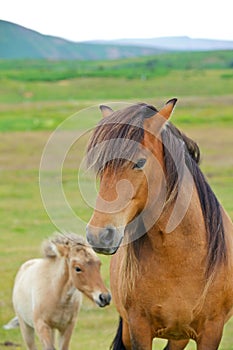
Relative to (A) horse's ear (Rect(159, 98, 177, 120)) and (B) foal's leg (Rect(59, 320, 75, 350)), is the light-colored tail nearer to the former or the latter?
(B) foal's leg (Rect(59, 320, 75, 350))

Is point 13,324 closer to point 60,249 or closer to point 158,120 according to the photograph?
point 60,249

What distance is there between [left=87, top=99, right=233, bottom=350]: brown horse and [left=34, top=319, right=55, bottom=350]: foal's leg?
3.13 m

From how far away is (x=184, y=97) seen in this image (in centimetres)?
5566

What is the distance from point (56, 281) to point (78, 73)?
6200 centimetres

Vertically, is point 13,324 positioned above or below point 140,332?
below

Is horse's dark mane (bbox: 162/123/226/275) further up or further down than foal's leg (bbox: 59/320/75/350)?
further up

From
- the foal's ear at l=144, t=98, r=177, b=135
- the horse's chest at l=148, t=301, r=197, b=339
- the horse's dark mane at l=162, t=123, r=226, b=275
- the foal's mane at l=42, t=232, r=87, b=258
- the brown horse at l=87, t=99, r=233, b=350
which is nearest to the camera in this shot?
the brown horse at l=87, t=99, r=233, b=350

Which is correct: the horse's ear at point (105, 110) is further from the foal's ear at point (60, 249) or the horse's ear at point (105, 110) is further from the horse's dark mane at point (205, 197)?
the foal's ear at point (60, 249)

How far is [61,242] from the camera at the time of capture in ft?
29.8

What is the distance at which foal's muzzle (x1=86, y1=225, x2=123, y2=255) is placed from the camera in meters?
4.50

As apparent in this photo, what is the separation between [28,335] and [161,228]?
4700 millimetres

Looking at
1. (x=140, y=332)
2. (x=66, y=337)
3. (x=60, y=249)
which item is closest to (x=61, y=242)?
(x=60, y=249)

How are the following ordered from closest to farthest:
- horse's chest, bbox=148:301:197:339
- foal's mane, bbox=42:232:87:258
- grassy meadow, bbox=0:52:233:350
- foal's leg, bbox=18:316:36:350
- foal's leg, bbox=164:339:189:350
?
horse's chest, bbox=148:301:197:339
foal's leg, bbox=164:339:189:350
foal's mane, bbox=42:232:87:258
foal's leg, bbox=18:316:36:350
grassy meadow, bbox=0:52:233:350

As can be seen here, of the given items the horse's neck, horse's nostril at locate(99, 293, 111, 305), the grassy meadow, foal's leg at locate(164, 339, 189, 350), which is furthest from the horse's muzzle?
the horse's neck
